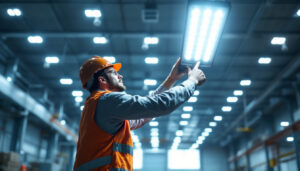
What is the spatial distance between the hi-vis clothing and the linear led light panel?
45 centimetres

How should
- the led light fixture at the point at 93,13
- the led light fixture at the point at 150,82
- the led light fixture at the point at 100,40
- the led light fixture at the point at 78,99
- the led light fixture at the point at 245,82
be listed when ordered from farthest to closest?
the led light fixture at the point at 78,99
the led light fixture at the point at 245,82
the led light fixture at the point at 150,82
the led light fixture at the point at 100,40
the led light fixture at the point at 93,13

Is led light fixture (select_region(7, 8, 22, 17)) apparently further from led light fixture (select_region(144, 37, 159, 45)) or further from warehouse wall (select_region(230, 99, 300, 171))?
warehouse wall (select_region(230, 99, 300, 171))

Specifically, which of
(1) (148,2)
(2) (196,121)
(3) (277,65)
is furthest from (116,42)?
(2) (196,121)

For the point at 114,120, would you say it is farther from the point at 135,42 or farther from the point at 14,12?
the point at 135,42

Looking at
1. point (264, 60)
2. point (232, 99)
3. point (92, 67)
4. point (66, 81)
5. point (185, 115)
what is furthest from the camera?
point (185, 115)

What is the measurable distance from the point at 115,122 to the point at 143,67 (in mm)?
14303

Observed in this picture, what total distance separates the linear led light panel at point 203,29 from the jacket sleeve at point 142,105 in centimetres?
58

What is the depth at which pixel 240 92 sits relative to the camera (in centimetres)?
→ 1955

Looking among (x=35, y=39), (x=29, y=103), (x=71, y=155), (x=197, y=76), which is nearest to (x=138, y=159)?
(x=71, y=155)

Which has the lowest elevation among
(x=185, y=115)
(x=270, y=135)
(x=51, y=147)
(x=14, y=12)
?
(x=51, y=147)

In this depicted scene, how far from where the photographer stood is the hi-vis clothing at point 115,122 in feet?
5.65

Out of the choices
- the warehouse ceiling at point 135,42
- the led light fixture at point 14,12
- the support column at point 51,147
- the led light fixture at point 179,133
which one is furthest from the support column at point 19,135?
the led light fixture at point 179,133

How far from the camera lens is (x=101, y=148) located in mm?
1781

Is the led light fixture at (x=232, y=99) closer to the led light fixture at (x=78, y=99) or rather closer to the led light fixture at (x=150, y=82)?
the led light fixture at (x=150, y=82)
